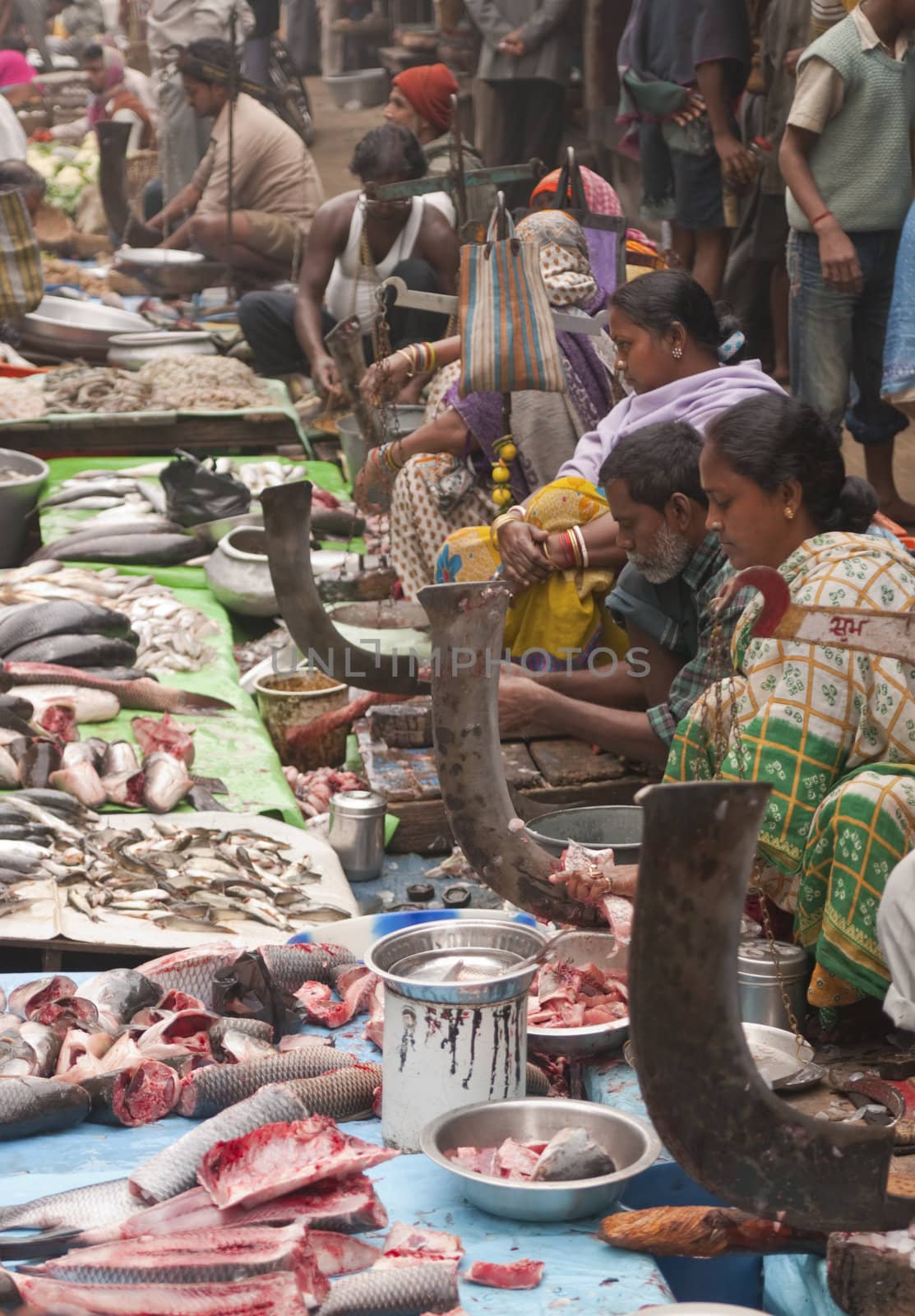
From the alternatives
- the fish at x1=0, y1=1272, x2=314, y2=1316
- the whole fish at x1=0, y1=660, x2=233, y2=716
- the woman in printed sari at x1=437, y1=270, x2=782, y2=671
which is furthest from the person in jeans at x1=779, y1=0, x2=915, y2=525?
the fish at x1=0, y1=1272, x2=314, y2=1316

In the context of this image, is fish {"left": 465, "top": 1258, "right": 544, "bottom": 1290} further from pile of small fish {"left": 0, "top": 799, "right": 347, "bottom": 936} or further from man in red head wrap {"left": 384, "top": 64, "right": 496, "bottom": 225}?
man in red head wrap {"left": 384, "top": 64, "right": 496, "bottom": 225}

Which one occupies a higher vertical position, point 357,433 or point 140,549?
point 357,433

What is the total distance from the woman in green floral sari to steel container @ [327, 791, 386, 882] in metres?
1.24

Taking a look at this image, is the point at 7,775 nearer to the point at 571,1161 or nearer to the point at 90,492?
the point at 571,1161

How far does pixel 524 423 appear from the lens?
5.12 m

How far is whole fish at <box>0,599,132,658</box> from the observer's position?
17.2 feet

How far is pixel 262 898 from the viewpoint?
12.1 ft

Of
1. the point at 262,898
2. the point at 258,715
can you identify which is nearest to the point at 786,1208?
the point at 262,898

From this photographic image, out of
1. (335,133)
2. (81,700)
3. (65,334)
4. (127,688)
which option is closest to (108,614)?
(127,688)

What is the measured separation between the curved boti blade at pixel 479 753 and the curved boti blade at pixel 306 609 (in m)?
1.60

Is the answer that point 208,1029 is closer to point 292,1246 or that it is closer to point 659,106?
point 292,1246

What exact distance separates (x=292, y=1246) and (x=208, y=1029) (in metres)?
0.78

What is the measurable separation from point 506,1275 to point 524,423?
339 centimetres

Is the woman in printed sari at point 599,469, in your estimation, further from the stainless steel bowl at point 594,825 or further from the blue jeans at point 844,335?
the blue jeans at point 844,335
